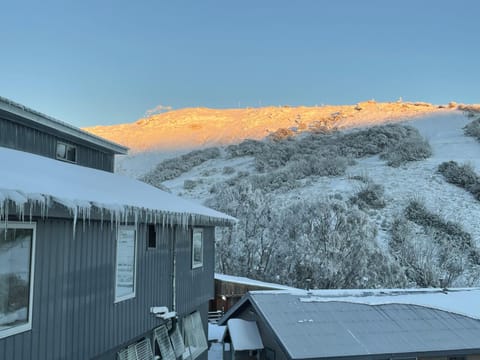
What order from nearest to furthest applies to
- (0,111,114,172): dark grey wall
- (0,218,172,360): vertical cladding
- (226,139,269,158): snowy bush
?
(0,218,172,360): vertical cladding < (0,111,114,172): dark grey wall < (226,139,269,158): snowy bush

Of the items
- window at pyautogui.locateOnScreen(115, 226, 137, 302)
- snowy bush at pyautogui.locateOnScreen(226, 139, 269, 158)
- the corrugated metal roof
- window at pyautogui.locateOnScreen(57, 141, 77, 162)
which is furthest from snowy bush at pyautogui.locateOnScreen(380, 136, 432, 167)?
window at pyautogui.locateOnScreen(115, 226, 137, 302)

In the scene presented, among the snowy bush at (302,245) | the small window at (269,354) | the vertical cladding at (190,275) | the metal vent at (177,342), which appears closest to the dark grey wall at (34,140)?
the vertical cladding at (190,275)

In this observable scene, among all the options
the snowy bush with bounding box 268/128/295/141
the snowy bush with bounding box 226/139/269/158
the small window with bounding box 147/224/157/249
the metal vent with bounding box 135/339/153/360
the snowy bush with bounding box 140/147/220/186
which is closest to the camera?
the metal vent with bounding box 135/339/153/360

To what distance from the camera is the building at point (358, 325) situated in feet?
24.7

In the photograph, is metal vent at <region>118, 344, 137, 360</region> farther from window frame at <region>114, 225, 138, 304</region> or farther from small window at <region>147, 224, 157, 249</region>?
small window at <region>147, 224, 157, 249</region>

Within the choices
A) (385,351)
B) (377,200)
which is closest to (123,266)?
(385,351)

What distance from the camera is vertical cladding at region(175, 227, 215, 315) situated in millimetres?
8977

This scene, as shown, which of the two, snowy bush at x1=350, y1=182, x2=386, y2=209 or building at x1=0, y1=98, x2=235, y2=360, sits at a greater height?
snowy bush at x1=350, y1=182, x2=386, y2=209

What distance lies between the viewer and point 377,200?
68.8 ft

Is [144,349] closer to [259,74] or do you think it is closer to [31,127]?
[31,127]

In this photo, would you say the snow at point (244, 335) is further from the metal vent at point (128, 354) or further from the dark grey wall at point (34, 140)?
the dark grey wall at point (34, 140)

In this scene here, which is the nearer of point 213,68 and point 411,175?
point 411,175

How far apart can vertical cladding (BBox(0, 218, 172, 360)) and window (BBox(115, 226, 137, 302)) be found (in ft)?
0.44

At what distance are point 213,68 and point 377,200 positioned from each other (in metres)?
17.1
